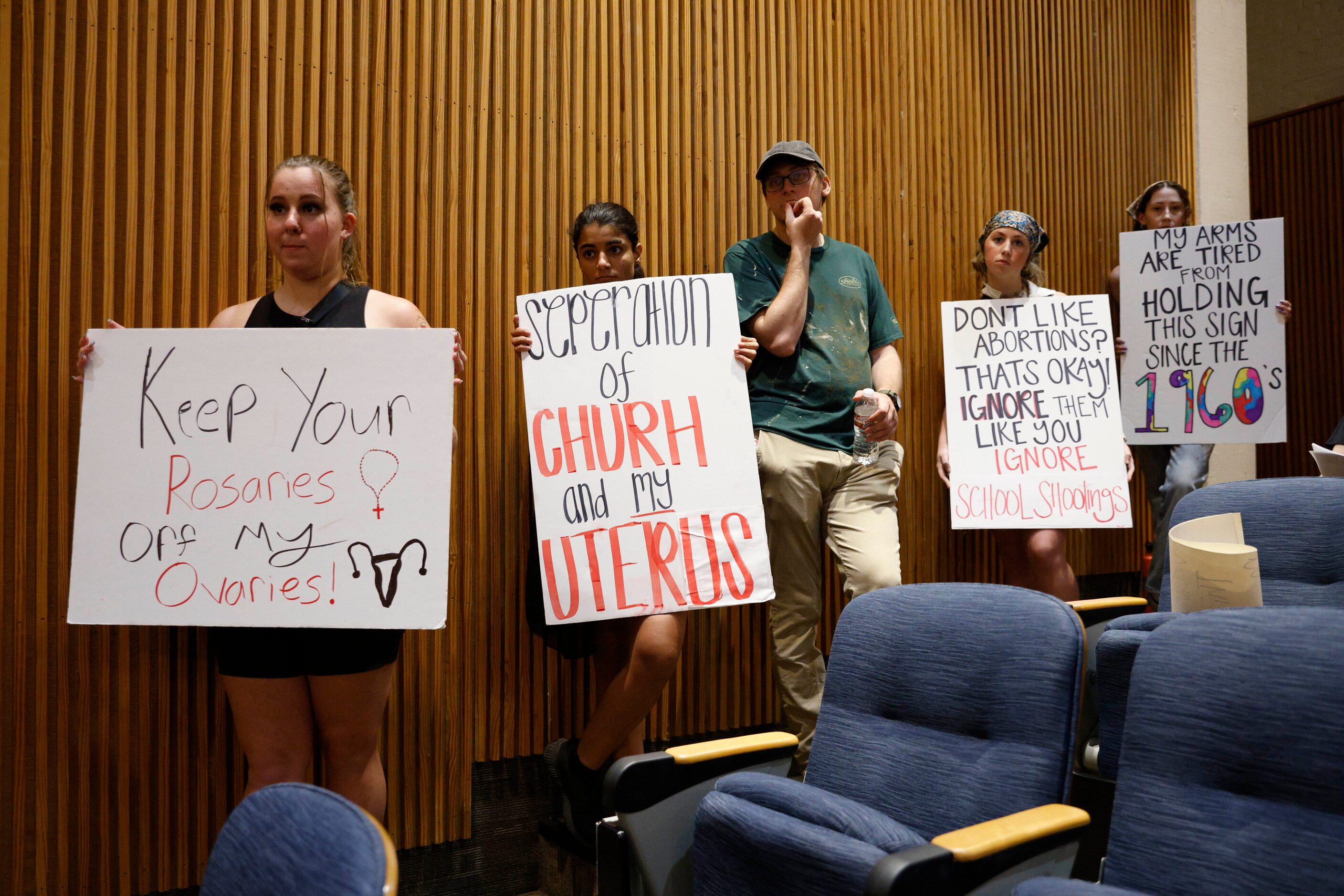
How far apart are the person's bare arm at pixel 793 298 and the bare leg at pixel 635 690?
0.91 meters

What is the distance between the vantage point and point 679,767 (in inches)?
71.7

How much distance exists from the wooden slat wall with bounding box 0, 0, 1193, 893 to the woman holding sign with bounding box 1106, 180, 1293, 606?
874 mm

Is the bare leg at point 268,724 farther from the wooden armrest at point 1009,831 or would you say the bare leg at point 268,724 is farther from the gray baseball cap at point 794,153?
the gray baseball cap at point 794,153

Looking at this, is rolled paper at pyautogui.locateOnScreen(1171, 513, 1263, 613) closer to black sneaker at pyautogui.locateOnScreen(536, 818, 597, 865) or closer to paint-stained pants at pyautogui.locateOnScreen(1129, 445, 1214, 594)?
black sneaker at pyautogui.locateOnScreen(536, 818, 597, 865)

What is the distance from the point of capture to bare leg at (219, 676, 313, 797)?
221 cm

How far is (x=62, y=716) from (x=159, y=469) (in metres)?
0.79

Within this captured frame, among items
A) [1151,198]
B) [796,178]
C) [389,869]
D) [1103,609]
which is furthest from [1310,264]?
[389,869]

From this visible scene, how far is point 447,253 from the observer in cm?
298

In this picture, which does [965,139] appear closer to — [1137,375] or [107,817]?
[1137,375]

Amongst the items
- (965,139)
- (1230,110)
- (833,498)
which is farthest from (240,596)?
(1230,110)

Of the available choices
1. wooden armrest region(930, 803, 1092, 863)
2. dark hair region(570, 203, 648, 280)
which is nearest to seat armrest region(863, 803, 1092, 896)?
wooden armrest region(930, 803, 1092, 863)

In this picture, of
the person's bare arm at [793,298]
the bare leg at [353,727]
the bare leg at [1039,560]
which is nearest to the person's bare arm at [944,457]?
the bare leg at [1039,560]

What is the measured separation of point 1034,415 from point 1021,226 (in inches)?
32.6

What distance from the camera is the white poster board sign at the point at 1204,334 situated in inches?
161
